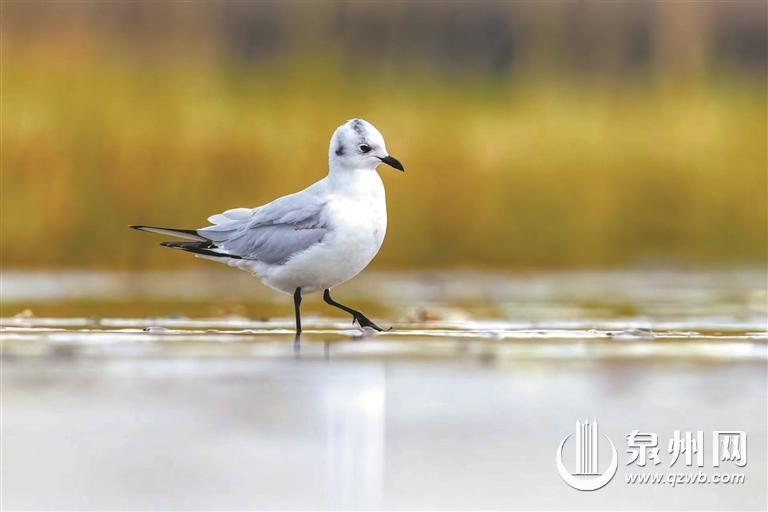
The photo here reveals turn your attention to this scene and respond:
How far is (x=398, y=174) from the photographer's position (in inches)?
525

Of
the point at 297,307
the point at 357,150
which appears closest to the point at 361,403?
the point at 297,307

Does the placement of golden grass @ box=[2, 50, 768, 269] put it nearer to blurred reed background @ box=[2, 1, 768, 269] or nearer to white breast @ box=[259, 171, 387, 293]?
blurred reed background @ box=[2, 1, 768, 269]

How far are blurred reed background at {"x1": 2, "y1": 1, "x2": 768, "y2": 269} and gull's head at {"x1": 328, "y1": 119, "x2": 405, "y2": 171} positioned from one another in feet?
15.9

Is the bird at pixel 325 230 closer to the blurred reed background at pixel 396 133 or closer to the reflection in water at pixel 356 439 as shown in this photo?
the reflection in water at pixel 356 439

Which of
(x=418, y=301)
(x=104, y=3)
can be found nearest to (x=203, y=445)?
(x=418, y=301)

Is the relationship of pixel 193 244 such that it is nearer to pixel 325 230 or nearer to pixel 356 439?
pixel 325 230

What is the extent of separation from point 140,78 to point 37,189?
3.49 metres

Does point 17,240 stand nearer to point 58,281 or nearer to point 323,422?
point 58,281

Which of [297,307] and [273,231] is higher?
[273,231]

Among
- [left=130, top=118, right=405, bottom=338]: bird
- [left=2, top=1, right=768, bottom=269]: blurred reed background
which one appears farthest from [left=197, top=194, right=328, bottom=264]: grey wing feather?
[left=2, top=1, right=768, bottom=269]: blurred reed background

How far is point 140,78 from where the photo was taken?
51.5 ft

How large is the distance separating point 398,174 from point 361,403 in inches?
332

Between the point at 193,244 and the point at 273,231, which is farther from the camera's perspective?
the point at 193,244

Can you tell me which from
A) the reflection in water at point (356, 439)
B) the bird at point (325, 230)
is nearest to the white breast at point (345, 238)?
the bird at point (325, 230)
